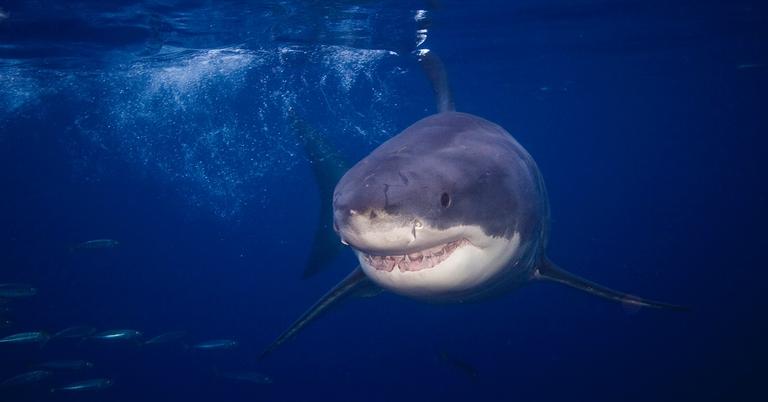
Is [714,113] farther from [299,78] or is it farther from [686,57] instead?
[299,78]

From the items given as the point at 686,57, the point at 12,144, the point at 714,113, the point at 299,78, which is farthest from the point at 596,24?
Result: the point at 12,144

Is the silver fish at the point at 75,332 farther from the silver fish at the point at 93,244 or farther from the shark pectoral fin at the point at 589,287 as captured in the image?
the shark pectoral fin at the point at 589,287

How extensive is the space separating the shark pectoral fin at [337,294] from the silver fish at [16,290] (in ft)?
25.1

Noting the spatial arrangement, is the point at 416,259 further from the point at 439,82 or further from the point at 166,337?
the point at 166,337

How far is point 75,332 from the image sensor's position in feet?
35.9

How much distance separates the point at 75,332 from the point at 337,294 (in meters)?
8.53

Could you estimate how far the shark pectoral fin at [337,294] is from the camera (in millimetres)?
5270

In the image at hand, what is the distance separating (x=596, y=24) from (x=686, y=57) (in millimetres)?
10047

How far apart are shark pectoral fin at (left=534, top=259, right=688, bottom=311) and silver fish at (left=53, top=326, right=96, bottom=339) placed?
10.2m

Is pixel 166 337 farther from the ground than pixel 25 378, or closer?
closer

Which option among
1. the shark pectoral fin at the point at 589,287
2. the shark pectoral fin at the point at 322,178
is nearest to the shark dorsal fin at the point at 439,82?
the shark pectoral fin at the point at 589,287

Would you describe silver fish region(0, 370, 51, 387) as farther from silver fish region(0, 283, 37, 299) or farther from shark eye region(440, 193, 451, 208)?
shark eye region(440, 193, 451, 208)

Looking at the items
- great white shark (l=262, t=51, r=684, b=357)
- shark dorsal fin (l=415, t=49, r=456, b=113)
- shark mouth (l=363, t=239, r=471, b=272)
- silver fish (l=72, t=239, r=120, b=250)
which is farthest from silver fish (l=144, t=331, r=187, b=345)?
shark mouth (l=363, t=239, r=471, b=272)

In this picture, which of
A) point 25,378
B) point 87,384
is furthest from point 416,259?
point 25,378
